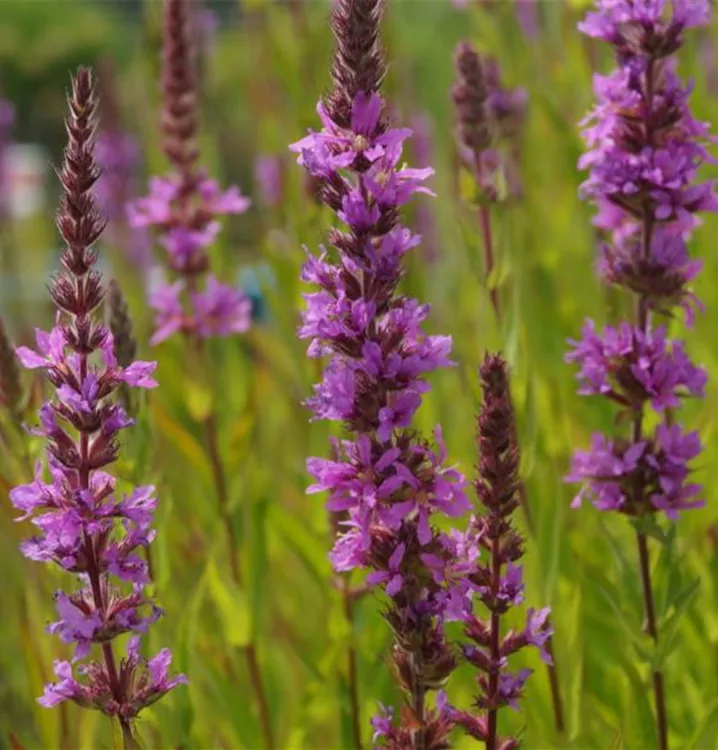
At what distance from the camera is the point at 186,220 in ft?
9.48

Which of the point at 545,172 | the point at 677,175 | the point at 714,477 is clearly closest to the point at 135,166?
the point at 545,172

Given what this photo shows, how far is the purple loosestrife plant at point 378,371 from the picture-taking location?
1.43 metres

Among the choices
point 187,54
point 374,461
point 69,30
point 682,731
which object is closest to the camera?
point 374,461

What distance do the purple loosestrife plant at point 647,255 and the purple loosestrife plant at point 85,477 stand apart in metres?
0.84

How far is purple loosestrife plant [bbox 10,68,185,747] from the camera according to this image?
54.7 inches

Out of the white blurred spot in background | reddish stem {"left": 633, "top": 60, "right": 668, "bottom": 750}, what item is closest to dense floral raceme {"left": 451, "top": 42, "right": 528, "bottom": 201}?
reddish stem {"left": 633, "top": 60, "right": 668, "bottom": 750}

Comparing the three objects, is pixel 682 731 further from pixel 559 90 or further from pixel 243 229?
pixel 243 229

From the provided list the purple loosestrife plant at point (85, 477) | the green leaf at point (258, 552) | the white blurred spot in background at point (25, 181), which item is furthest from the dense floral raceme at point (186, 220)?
the purple loosestrife plant at point (85, 477)

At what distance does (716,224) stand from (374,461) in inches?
106

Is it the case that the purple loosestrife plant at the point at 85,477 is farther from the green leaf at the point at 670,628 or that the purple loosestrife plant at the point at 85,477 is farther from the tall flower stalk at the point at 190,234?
the tall flower stalk at the point at 190,234

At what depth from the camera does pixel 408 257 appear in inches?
127

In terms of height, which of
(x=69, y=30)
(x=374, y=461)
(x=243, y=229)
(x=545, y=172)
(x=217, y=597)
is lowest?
(x=217, y=597)

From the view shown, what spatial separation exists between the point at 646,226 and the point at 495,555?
2.51ft

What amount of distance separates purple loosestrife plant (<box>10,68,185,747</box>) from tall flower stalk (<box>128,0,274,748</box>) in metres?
1.27
